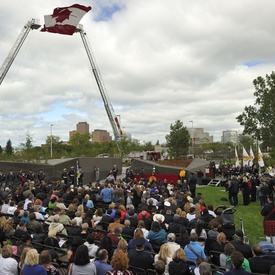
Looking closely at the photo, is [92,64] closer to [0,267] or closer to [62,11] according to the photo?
[62,11]

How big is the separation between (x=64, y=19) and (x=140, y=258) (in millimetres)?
30587

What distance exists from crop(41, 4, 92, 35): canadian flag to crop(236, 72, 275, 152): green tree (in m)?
18.0

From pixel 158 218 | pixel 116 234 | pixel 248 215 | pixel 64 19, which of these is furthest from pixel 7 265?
pixel 64 19

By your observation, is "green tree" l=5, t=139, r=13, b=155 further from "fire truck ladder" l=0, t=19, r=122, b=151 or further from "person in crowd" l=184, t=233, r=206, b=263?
"person in crowd" l=184, t=233, r=206, b=263

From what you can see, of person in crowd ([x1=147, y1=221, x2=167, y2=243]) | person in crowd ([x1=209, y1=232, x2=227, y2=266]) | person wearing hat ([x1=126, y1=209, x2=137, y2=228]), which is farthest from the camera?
person wearing hat ([x1=126, y1=209, x2=137, y2=228])

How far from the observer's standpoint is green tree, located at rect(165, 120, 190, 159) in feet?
184

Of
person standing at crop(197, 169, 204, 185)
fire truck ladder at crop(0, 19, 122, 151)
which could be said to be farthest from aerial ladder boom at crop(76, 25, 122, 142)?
person standing at crop(197, 169, 204, 185)

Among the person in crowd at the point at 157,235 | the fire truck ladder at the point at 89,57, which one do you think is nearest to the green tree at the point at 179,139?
the fire truck ladder at the point at 89,57

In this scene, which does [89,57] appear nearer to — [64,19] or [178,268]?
[64,19]

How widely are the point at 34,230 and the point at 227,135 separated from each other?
194952 millimetres

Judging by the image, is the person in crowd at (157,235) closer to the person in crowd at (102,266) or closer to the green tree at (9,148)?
the person in crowd at (102,266)

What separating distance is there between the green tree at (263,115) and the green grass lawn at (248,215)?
11976mm

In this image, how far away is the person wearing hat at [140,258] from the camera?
6418 millimetres

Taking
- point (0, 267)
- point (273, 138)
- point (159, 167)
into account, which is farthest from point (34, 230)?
point (273, 138)
